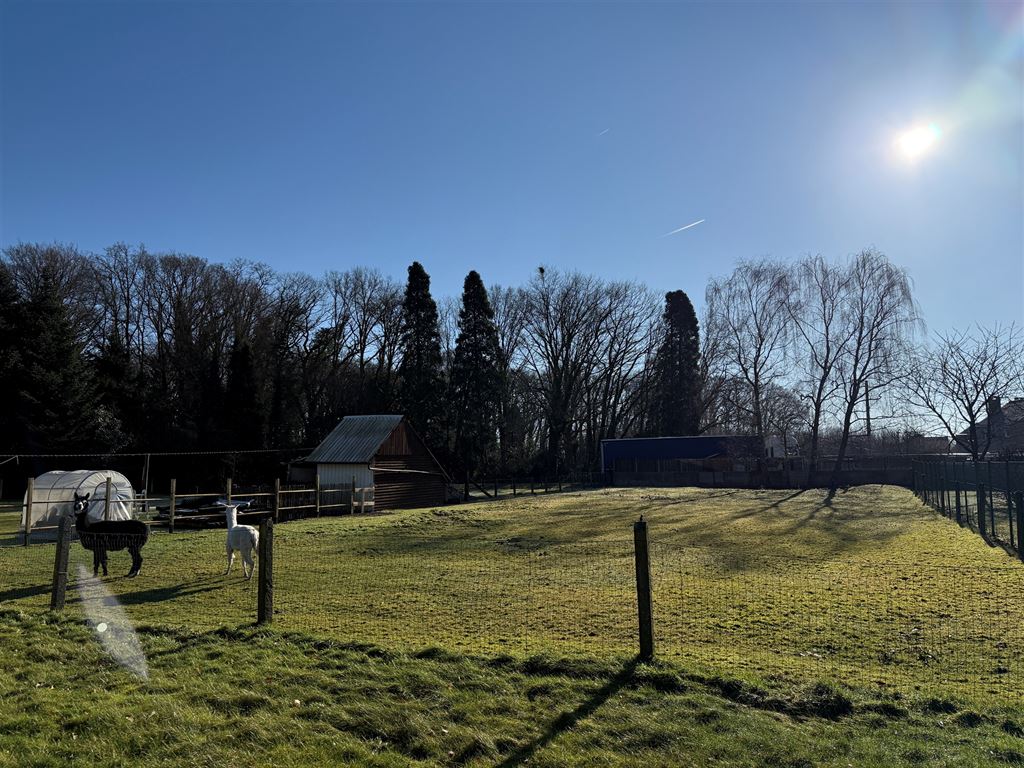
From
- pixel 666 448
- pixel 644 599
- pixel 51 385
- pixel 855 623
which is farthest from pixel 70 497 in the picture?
pixel 666 448

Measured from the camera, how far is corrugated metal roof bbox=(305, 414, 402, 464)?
3400cm

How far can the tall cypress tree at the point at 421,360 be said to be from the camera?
49.8 metres

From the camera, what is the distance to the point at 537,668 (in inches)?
237

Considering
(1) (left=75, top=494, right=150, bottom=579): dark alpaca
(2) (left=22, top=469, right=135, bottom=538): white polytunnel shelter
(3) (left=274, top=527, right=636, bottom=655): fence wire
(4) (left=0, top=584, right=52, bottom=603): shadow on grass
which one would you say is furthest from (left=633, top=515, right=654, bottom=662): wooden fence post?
(2) (left=22, top=469, right=135, bottom=538): white polytunnel shelter

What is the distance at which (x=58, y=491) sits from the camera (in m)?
22.4

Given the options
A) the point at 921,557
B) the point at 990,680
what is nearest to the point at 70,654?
the point at 990,680

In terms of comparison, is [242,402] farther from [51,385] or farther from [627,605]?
[627,605]

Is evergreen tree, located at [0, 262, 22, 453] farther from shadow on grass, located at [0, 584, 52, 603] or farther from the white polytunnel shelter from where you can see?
shadow on grass, located at [0, 584, 52, 603]

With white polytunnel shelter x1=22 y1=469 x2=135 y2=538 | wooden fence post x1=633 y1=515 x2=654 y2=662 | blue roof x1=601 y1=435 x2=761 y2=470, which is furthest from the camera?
blue roof x1=601 y1=435 x2=761 y2=470

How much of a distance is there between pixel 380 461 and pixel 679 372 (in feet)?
126

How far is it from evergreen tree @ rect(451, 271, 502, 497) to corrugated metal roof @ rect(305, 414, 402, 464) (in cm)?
1437

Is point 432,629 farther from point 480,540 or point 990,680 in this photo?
point 480,540

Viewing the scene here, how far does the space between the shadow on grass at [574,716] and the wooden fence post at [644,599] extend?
14cm

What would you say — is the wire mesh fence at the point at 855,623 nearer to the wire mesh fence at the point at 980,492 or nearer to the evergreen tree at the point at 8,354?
the wire mesh fence at the point at 980,492
